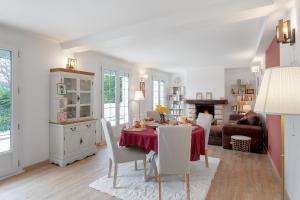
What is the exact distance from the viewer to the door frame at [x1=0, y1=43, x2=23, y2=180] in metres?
3.21

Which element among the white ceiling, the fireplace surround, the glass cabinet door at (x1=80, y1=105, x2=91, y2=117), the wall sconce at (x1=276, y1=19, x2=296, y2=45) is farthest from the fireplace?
the wall sconce at (x1=276, y1=19, x2=296, y2=45)

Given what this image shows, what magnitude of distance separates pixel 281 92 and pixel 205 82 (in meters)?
6.87

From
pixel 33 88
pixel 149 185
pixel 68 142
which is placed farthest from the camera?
pixel 68 142

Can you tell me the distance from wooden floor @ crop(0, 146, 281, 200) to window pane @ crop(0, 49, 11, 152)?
0.63 meters

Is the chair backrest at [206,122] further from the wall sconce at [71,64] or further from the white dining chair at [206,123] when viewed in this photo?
the wall sconce at [71,64]

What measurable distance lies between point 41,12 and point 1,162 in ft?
7.85

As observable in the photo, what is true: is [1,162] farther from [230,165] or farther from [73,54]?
[230,165]

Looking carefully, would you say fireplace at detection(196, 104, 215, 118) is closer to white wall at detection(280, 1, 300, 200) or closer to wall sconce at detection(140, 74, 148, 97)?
wall sconce at detection(140, 74, 148, 97)

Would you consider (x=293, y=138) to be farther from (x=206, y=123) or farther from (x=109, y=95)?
(x=109, y=95)

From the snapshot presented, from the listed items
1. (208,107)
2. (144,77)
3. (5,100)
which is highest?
(144,77)

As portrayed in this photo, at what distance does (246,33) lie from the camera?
11.6 feet

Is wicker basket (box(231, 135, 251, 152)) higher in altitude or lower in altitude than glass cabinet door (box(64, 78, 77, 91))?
lower

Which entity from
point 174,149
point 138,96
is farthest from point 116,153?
point 138,96

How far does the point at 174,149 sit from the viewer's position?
229cm
